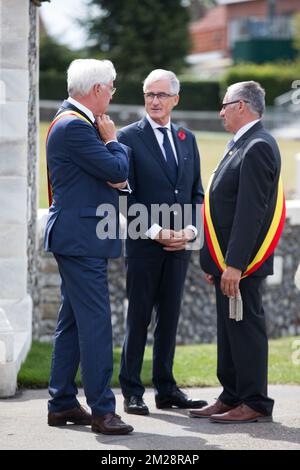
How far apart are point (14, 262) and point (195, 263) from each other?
409 cm

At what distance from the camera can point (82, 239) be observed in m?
5.77

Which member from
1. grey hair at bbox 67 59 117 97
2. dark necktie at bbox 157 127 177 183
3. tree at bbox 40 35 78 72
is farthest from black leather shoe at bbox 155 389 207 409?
tree at bbox 40 35 78 72

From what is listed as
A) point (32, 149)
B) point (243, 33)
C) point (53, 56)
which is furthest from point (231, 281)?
point (243, 33)

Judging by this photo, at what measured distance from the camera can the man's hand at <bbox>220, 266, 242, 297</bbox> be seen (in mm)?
6055

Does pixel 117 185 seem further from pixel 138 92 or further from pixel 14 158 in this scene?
pixel 138 92

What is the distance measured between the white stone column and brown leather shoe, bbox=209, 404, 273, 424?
6.06ft

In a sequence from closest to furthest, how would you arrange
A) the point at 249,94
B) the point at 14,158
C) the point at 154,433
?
1. the point at 154,433
2. the point at 249,94
3. the point at 14,158

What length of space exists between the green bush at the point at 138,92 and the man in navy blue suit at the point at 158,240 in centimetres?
3211

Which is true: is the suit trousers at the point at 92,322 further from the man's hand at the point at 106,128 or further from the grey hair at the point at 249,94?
the grey hair at the point at 249,94

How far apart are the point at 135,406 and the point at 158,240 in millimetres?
978

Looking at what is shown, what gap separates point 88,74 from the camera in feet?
19.1

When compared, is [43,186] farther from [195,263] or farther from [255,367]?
[255,367]

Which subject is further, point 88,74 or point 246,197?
point 246,197
